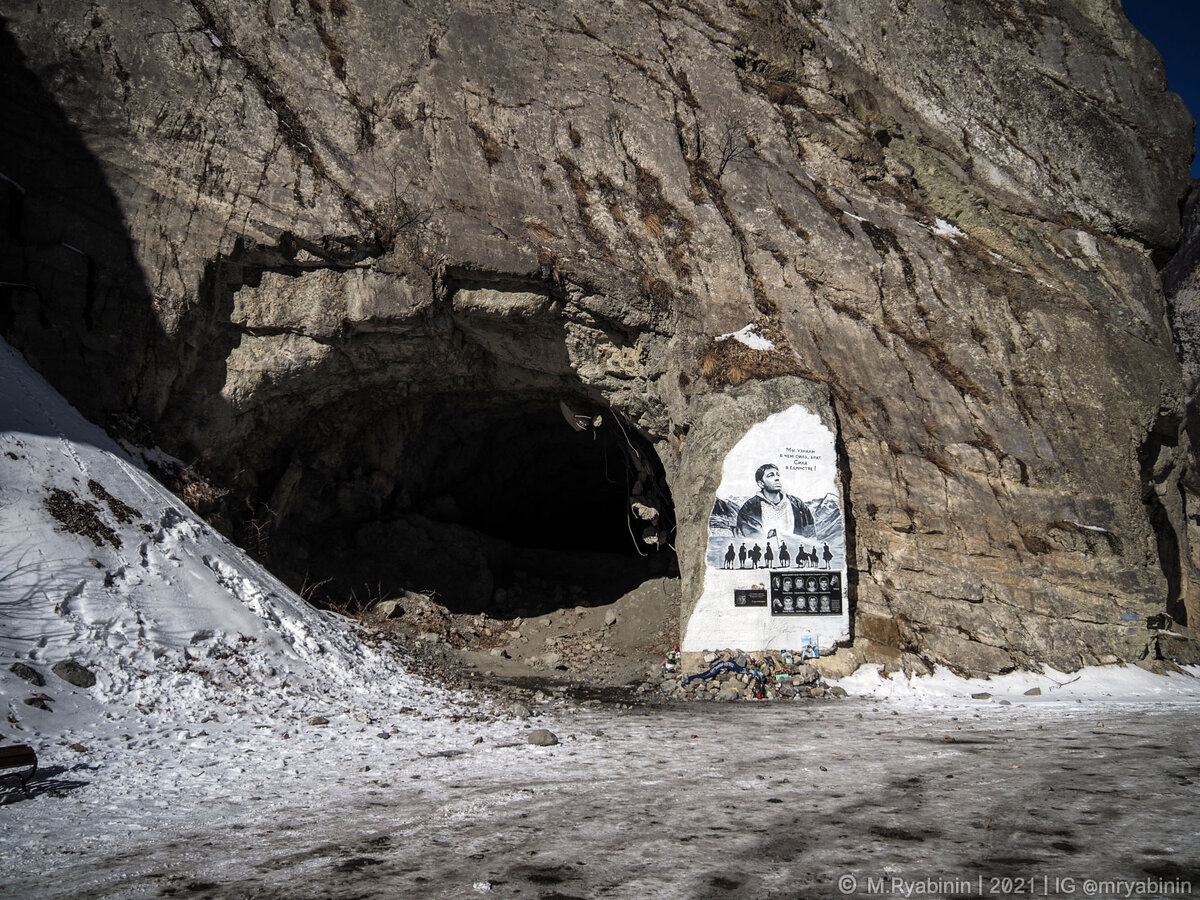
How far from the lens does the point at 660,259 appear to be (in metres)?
11.1

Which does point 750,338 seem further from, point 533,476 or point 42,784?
point 42,784

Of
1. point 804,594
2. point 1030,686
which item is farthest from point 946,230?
point 1030,686

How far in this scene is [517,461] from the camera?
16.2 m

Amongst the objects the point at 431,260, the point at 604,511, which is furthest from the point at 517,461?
the point at 431,260

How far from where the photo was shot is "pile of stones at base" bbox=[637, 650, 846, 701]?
8.57 m

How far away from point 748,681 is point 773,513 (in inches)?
80.8

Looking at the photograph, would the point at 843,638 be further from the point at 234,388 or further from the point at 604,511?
the point at 604,511

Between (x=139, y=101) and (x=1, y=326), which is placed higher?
(x=139, y=101)

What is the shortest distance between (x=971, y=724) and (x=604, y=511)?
12217 mm

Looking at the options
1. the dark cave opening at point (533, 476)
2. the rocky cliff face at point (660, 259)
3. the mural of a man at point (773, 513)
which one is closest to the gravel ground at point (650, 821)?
the mural of a man at point (773, 513)

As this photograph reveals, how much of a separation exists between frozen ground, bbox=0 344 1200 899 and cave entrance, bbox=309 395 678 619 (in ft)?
14.3

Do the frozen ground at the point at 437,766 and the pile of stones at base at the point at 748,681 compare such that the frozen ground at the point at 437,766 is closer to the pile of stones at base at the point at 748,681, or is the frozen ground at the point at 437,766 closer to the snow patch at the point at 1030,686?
the snow patch at the point at 1030,686

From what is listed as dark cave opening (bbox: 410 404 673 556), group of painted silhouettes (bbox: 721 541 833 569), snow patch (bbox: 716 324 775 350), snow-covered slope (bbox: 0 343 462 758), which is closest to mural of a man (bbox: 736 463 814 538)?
group of painted silhouettes (bbox: 721 541 833 569)

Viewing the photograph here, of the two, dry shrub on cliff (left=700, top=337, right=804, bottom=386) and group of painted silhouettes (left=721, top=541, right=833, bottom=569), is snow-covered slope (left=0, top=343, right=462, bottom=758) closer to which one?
group of painted silhouettes (left=721, top=541, right=833, bottom=569)
